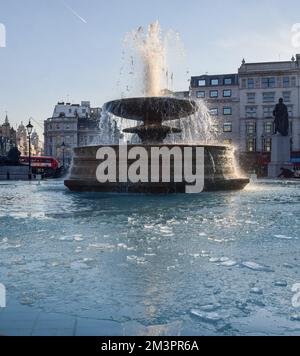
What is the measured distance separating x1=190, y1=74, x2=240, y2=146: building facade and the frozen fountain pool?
63.6m

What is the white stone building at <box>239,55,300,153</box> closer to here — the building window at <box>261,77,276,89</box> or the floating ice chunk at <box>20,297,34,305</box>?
the building window at <box>261,77,276,89</box>

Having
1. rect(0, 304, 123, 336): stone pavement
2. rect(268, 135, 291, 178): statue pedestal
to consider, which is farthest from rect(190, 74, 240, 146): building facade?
rect(0, 304, 123, 336): stone pavement

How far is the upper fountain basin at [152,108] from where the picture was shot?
15508mm

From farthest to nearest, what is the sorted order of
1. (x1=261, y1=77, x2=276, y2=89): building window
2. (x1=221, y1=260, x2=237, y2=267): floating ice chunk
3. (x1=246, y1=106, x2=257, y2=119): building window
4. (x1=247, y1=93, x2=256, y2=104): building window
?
1. (x1=246, y1=106, x2=257, y2=119): building window
2. (x1=247, y1=93, x2=256, y2=104): building window
3. (x1=261, y1=77, x2=276, y2=89): building window
4. (x1=221, y1=260, x2=237, y2=267): floating ice chunk

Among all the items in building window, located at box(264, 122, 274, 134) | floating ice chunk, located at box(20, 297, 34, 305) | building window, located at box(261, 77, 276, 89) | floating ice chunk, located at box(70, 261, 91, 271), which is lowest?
floating ice chunk, located at box(20, 297, 34, 305)

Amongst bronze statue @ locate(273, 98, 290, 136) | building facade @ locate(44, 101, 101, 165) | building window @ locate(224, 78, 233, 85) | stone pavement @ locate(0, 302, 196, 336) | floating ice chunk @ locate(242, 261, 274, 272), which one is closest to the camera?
stone pavement @ locate(0, 302, 196, 336)

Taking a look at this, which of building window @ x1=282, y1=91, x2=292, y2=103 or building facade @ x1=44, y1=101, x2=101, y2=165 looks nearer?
building window @ x1=282, y1=91, x2=292, y2=103

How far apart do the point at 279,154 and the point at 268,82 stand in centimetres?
3241

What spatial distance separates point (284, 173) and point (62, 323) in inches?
1420

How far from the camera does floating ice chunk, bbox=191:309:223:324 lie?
2913 mm

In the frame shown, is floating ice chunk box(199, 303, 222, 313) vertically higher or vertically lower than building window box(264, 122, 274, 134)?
lower

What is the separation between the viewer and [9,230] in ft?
22.1

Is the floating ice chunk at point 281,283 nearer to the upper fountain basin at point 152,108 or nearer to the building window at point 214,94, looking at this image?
the upper fountain basin at point 152,108
